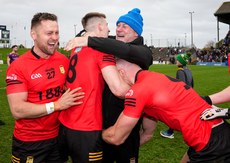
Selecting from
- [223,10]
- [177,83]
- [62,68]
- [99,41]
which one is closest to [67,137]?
[62,68]

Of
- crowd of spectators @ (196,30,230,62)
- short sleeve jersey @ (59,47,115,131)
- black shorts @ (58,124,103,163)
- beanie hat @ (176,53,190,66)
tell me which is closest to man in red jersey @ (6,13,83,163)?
short sleeve jersey @ (59,47,115,131)

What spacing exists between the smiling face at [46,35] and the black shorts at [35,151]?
3.44 feet

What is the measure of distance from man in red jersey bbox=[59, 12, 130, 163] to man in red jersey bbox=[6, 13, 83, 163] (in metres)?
0.13

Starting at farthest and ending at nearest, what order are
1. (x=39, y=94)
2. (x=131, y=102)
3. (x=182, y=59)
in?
(x=182, y=59)
(x=39, y=94)
(x=131, y=102)

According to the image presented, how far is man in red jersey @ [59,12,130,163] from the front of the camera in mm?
2977

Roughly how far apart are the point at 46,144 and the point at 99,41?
1351 mm

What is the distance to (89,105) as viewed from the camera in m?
3.06

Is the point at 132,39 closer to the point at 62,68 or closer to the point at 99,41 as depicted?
the point at 99,41

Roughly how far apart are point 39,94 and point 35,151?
655mm

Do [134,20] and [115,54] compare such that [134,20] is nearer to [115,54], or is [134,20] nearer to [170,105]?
[115,54]

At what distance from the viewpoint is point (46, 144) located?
3.39m

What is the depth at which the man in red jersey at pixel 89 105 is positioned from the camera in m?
2.98

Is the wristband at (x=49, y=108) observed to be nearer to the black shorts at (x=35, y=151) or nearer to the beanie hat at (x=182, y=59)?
the black shorts at (x=35, y=151)

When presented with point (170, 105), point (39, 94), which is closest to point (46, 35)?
point (39, 94)
